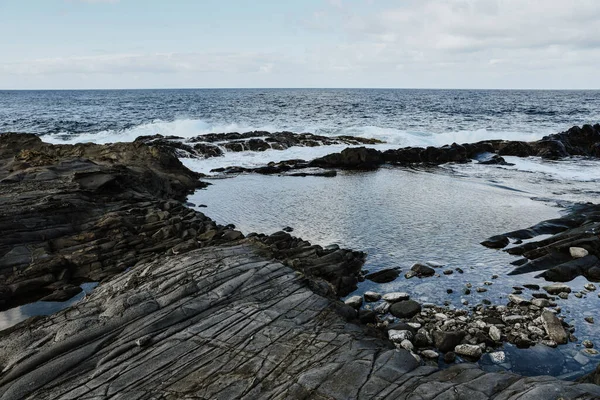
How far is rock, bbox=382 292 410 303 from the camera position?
1241 centimetres

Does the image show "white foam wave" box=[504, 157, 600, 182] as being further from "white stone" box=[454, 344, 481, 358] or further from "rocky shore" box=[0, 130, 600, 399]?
"white stone" box=[454, 344, 481, 358]

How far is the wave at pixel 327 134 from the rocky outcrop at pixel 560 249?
33484mm

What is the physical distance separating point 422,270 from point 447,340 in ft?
14.9

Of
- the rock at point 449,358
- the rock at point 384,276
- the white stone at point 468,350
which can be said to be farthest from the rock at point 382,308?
the rock at point 449,358

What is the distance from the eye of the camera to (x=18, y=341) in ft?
27.9

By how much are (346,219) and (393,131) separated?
39.7m

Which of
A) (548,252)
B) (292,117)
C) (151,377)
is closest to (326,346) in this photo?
(151,377)

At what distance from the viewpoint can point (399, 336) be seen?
10281mm

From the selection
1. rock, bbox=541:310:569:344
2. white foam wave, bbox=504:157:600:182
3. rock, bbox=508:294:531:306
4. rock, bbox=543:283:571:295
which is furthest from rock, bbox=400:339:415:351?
white foam wave, bbox=504:157:600:182

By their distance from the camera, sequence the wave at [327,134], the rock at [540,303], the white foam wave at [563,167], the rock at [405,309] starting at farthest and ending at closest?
the wave at [327,134] → the white foam wave at [563,167] → the rock at [540,303] → the rock at [405,309]

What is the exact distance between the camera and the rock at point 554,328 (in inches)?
400

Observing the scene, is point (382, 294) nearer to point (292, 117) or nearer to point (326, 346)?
point (326, 346)

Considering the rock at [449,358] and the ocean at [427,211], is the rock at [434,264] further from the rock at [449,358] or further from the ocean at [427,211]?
the rock at [449,358]

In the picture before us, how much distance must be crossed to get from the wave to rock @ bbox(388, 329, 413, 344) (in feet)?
141
